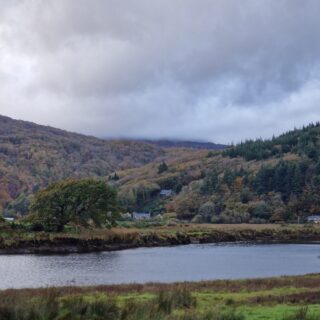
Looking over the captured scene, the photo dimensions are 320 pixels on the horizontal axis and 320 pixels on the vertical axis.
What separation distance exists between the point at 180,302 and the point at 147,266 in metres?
36.9

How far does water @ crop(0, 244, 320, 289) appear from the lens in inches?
2071

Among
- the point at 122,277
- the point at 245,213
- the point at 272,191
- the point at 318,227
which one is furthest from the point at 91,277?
the point at 272,191

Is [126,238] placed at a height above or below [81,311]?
below

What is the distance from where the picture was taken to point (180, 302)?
1115 inches

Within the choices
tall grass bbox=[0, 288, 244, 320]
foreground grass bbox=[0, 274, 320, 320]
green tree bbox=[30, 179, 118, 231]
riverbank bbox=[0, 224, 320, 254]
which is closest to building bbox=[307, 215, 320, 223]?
riverbank bbox=[0, 224, 320, 254]

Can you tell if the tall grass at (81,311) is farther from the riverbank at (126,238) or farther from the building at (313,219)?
the building at (313,219)

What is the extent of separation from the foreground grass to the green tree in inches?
2195

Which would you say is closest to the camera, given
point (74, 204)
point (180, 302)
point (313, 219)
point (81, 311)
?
point (81, 311)

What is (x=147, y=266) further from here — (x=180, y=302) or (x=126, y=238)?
(x=180, y=302)

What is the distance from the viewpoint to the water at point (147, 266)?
52594 millimetres

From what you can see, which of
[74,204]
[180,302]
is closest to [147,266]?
[74,204]

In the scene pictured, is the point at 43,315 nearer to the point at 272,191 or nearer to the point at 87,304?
the point at 87,304

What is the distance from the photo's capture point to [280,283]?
1576 inches

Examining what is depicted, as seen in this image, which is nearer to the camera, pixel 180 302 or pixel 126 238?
pixel 180 302
